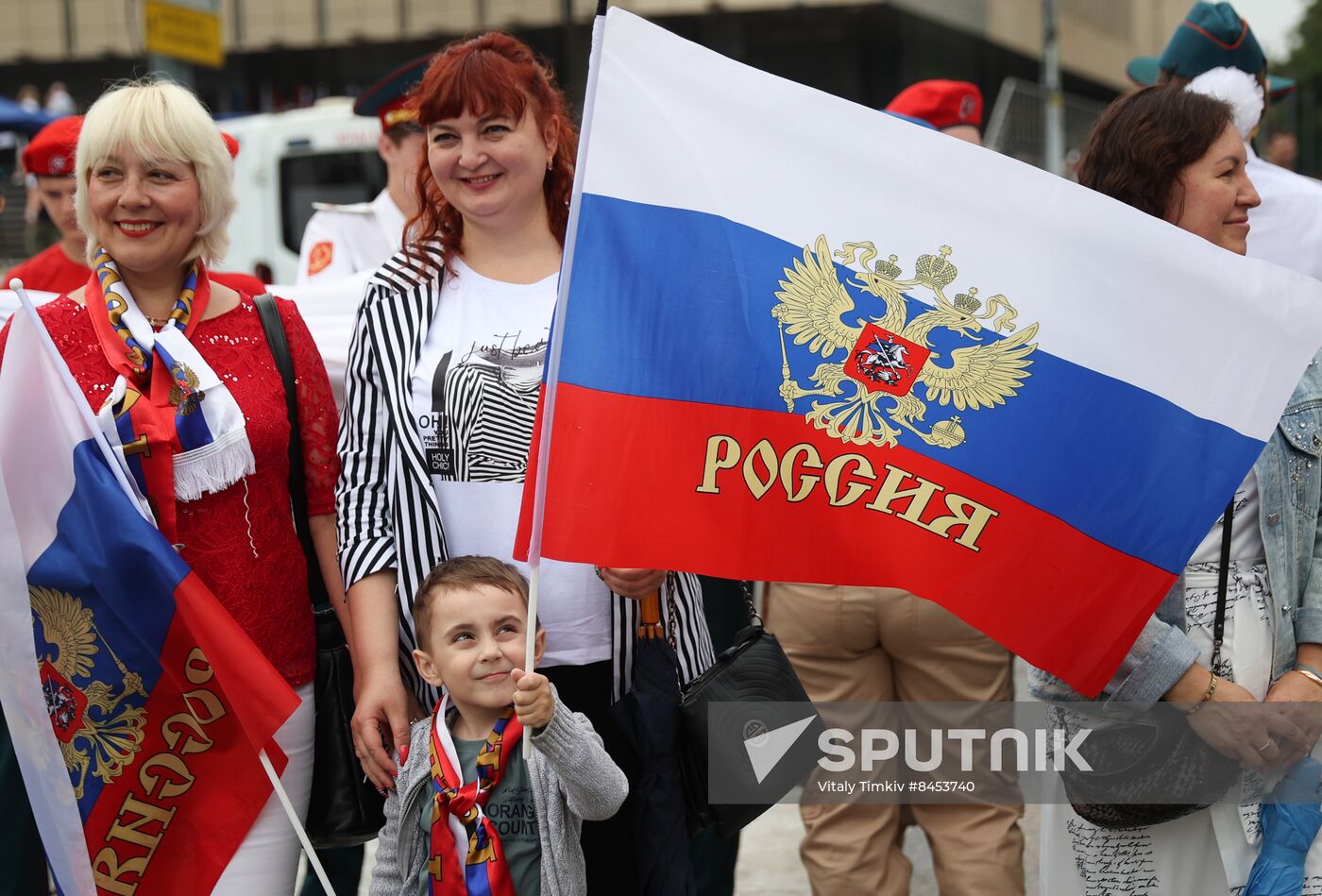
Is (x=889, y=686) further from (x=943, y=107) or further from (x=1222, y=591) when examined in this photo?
(x=943, y=107)

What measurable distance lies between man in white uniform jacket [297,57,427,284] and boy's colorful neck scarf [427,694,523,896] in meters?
3.11

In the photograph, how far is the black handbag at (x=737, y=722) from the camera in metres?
3.13

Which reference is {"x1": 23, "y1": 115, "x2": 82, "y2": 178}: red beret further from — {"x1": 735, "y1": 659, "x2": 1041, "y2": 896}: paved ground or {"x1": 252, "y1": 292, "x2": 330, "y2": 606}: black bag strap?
{"x1": 735, "y1": 659, "x2": 1041, "y2": 896}: paved ground

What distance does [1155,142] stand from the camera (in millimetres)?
3303

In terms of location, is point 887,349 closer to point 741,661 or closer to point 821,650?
point 741,661

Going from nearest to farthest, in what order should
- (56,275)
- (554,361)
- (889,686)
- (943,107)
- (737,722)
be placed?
1. (554,361)
2. (737,722)
3. (889,686)
4. (56,275)
5. (943,107)

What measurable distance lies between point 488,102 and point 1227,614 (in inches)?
72.8

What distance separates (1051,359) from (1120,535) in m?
0.36

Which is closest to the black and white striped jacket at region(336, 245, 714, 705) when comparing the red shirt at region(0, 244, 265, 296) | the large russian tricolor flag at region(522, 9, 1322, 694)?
the large russian tricolor flag at region(522, 9, 1322, 694)

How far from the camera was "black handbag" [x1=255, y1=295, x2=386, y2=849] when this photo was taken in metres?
3.39

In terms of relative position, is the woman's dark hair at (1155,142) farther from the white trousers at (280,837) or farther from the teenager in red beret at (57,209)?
the teenager in red beret at (57,209)

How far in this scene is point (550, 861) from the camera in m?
2.96
